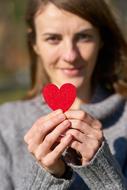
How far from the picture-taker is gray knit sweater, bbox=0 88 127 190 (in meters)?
2.65

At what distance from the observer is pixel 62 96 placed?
268 centimetres

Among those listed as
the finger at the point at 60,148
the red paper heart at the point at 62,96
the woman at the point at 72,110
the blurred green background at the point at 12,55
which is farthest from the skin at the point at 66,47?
the blurred green background at the point at 12,55

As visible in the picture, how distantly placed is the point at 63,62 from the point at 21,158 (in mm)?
504

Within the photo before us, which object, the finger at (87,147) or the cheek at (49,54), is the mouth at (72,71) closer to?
the cheek at (49,54)

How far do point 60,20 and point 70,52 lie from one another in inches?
6.5

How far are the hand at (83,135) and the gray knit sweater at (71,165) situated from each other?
0.03 metres

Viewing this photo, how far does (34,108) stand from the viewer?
334cm

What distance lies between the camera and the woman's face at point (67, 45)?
10.3 feet

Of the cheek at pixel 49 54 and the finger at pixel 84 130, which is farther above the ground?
the finger at pixel 84 130

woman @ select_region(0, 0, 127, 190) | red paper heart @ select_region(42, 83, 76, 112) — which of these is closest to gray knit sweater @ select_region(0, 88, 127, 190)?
woman @ select_region(0, 0, 127, 190)

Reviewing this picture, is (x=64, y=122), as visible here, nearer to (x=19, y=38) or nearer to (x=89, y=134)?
(x=89, y=134)

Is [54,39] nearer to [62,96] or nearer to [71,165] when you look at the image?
[62,96]

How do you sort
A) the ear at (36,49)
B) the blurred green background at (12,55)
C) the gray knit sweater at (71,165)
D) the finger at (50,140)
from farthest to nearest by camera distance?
1. the blurred green background at (12,55)
2. the ear at (36,49)
3. the gray knit sweater at (71,165)
4. the finger at (50,140)

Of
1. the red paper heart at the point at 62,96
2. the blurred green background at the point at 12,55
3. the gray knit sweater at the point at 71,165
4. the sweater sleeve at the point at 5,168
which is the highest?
the red paper heart at the point at 62,96
